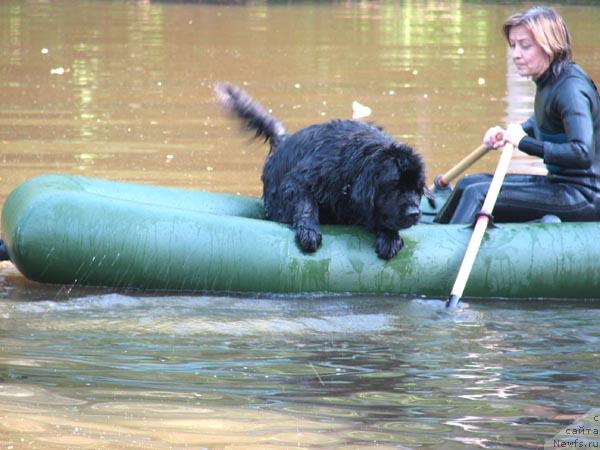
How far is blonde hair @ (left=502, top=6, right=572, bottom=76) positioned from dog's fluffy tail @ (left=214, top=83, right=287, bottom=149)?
154 centimetres

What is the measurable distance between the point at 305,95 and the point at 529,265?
6.98 meters

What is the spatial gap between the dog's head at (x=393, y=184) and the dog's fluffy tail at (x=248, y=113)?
123 centimetres

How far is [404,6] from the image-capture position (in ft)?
92.1

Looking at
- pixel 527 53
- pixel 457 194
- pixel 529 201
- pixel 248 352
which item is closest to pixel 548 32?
pixel 527 53

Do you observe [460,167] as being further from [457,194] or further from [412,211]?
[412,211]

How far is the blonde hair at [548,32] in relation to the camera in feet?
20.4

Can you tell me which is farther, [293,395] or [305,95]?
[305,95]

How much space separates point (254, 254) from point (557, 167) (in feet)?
5.41

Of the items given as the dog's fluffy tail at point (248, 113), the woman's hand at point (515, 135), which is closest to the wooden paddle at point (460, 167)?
the woman's hand at point (515, 135)

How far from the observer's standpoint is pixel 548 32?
625 cm

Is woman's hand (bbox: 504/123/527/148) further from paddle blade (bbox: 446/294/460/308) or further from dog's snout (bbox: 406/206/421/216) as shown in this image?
paddle blade (bbox: 446/294/460/308)

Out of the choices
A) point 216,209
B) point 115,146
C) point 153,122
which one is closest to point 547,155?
point 216,209

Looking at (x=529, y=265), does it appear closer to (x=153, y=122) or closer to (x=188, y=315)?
(x=188, y=315)

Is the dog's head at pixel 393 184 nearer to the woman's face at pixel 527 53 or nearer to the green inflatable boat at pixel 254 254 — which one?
the green inflatable boat at pixel 254 254
